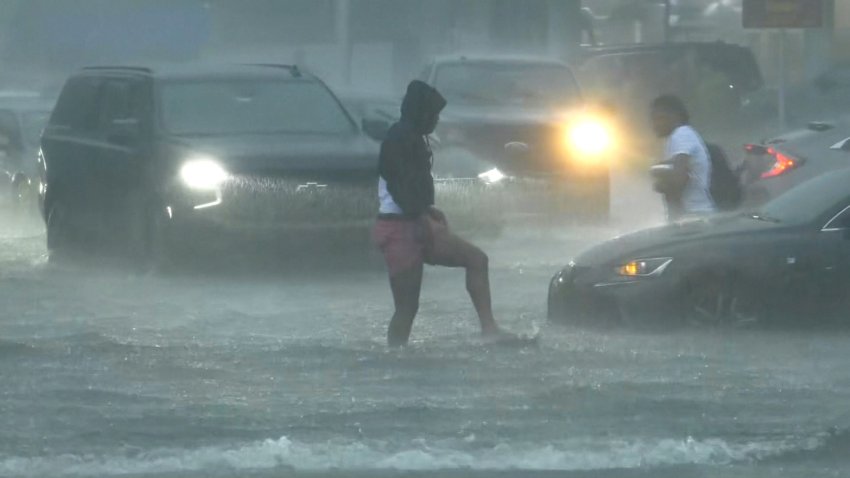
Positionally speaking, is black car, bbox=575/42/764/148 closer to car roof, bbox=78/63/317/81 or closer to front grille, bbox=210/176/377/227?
car roof, bbox=78/63/317/81

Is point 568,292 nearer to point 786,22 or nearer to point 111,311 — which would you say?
point 111,311

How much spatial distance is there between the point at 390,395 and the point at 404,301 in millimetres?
1171

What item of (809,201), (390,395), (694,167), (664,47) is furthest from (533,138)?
(664,47)

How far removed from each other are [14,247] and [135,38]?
32561 millimetres

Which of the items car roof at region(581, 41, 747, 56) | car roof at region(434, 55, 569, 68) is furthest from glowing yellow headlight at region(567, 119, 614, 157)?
car roof at region(581, 41, 747, 56)

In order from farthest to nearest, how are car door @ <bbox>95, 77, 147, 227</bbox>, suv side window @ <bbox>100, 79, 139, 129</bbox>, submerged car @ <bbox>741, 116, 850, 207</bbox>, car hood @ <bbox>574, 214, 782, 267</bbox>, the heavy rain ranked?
1. suv side window @ <bbox>100, 79, 139, 129</bbox>
2. submerged car @ <bbox>741, 116, 850, 207</bbox>
3. car door @ <bbox>95, 77, 147, 227</bbox>
4. car hood @ <bbox>574, 214, 782, 267</bbox>
5. the heavy rain

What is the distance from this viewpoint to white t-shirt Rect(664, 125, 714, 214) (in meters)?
11.8

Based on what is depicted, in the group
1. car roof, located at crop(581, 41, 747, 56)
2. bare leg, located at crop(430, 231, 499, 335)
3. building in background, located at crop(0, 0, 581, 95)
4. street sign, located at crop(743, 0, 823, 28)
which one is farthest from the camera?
building in background, located at crop(0, 0, 581, 95)

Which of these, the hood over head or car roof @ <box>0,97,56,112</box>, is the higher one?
the hood over head

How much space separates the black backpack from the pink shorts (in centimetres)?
263

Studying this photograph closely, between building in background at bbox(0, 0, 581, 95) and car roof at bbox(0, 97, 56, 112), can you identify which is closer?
car roof at bbox(0, 97, 56, 112)

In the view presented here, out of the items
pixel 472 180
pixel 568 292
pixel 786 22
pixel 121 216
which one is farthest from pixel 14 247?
pixel 786 22

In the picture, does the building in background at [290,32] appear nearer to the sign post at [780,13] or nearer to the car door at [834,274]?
the sign post at [780,13]

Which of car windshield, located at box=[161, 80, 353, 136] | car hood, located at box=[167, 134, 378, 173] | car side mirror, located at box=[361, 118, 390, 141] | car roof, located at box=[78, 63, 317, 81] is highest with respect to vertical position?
car roof, located at box=[78, 63, 317, 81]
